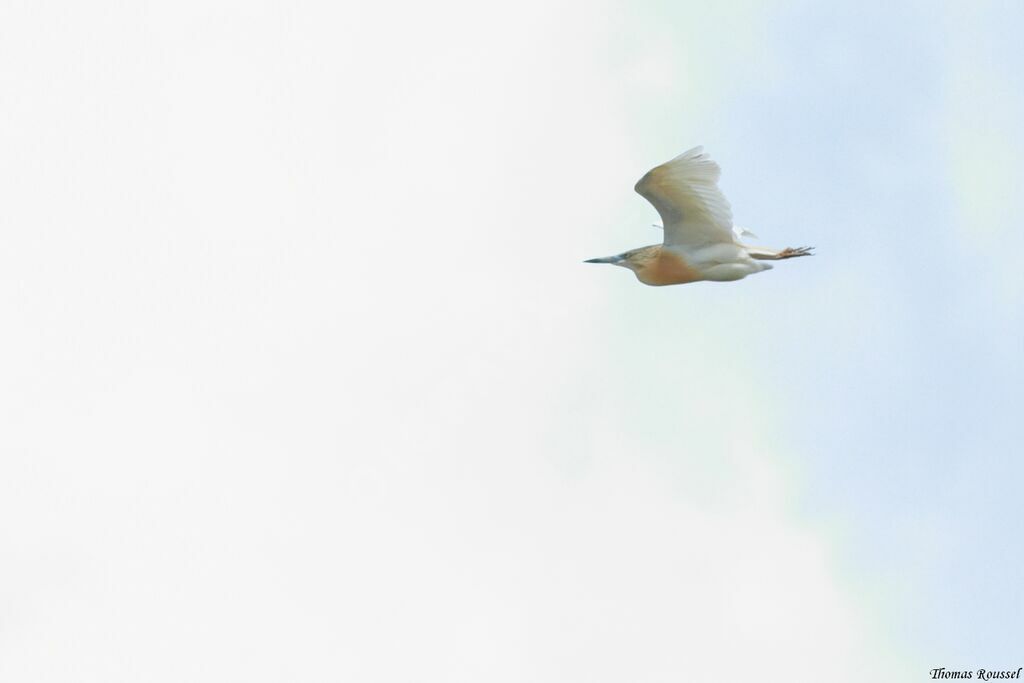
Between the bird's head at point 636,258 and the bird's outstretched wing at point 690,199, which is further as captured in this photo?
the bird's head at point 636,258

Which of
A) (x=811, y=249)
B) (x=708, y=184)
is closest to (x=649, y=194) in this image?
(x=708, y=184)

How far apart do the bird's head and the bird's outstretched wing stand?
3.10 ft

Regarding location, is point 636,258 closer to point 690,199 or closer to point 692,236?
point 692,236

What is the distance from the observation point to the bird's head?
36.0 meters

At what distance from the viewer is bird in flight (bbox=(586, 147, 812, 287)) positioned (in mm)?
32812

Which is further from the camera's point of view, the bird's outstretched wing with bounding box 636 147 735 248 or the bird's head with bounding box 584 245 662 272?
the bird's head with bounding box 584 245 662 272

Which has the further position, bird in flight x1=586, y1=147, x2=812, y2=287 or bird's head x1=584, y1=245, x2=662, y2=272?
bird's head x1=584, y1=245, x2=662, y2=272

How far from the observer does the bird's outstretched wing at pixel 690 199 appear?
3262 cm

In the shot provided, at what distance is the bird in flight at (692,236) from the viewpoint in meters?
32.8

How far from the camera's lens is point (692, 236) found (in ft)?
114

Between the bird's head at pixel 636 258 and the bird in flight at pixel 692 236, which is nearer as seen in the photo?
the bird in flight at pixel 692 236

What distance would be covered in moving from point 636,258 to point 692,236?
201cm

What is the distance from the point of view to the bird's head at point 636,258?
3597 cm

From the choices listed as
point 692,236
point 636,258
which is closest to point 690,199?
point 692,236
